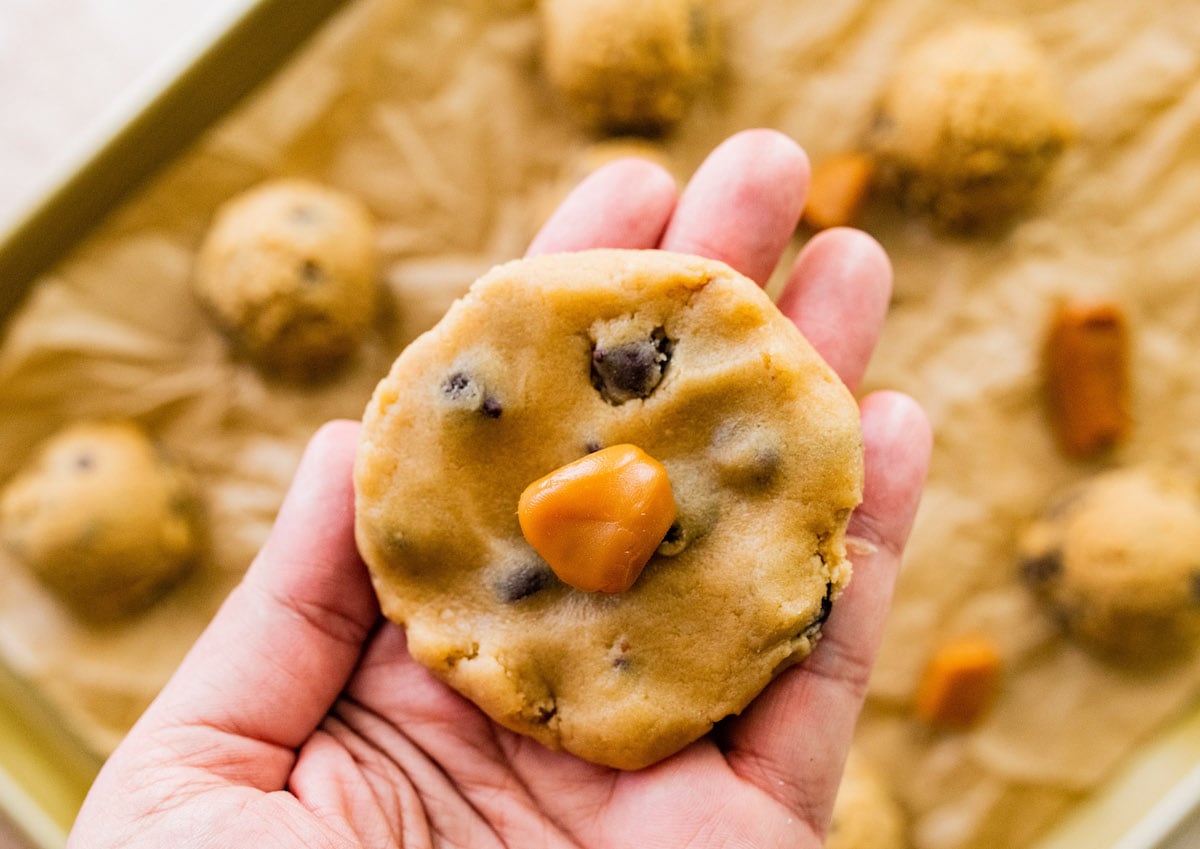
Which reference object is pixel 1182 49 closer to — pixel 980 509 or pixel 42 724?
pixel 980 509

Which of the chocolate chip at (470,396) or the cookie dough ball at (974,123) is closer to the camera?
the chocolate chip at (470,396)

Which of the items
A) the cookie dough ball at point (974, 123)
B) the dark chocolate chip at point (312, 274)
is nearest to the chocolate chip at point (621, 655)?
the dark chocolate chip at point (312, 274)

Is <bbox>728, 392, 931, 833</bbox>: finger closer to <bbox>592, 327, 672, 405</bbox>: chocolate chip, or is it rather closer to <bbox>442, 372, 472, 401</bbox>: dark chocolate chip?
<bbox>592, 327, 672, 405</bbox>: chocolate chip

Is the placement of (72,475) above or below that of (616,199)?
below

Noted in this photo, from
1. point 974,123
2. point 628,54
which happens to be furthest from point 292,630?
point 974,123

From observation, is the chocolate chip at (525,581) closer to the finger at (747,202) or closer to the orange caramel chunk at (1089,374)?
the finger at (747,202)

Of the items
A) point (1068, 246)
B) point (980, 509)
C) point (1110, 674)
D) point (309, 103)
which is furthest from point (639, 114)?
point (1110, 674)

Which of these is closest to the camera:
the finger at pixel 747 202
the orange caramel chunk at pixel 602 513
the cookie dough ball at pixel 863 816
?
the orange caramel chunk at pixel 602 513
